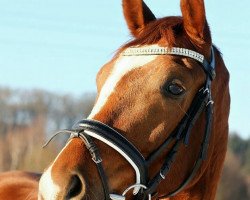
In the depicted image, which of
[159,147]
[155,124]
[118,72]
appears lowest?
[159,147]

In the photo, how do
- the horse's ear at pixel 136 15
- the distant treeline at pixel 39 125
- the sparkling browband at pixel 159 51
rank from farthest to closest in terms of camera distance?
the distant treeline at pixel 39 125, the horse's ear at pixel 136 15, the sparkling browband at pixel 159 51

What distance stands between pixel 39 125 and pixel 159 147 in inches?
2095

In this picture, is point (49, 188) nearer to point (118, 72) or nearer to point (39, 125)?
point (118, 72)

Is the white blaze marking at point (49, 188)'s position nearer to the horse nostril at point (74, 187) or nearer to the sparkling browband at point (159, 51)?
the horse nostril at point (74, 187)

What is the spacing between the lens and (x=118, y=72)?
468cm

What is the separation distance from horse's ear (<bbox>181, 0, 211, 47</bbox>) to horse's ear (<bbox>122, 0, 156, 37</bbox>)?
1.47 ft

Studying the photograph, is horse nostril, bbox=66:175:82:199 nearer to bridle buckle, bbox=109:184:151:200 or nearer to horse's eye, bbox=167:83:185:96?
bridle buckle, bbox=109:184:151:200

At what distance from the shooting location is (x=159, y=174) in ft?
15.2

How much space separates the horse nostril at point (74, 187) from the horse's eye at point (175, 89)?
2.94 ft

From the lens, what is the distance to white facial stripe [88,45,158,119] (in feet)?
14.9

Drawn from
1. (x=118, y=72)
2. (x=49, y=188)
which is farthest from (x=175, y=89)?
(x=49, y=188)

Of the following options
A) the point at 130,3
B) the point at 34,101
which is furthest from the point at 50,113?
the point at 130,3

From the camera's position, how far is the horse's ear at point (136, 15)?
209 inches

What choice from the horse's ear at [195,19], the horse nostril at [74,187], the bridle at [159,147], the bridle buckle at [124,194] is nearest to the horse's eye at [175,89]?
the bridle at [159,147]
